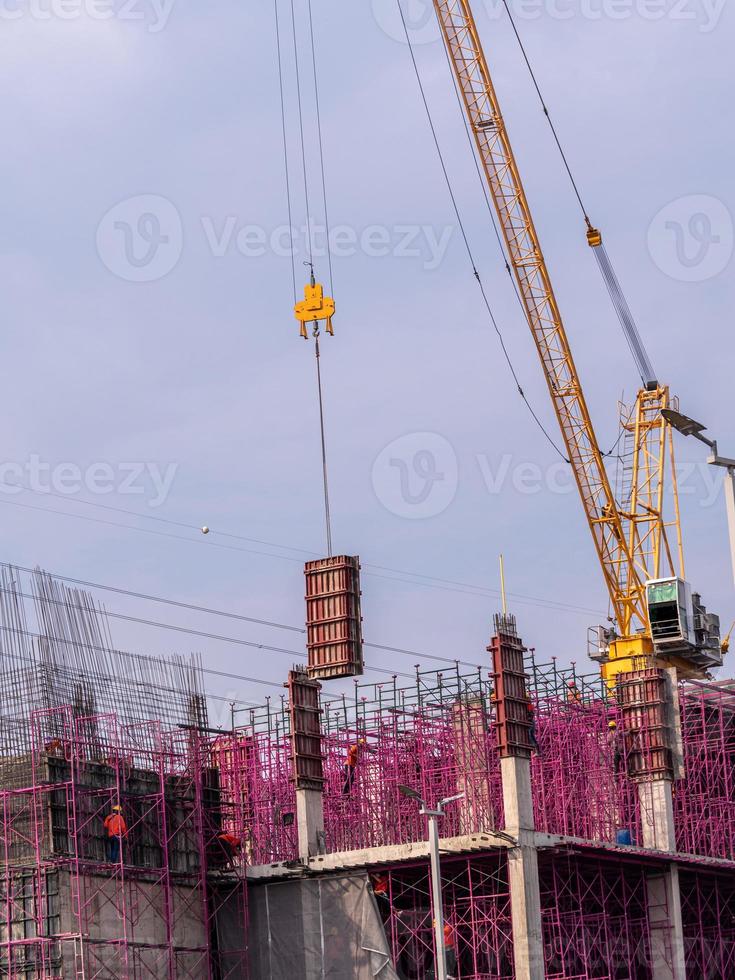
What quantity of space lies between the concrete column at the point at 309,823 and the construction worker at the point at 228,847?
2566 mm

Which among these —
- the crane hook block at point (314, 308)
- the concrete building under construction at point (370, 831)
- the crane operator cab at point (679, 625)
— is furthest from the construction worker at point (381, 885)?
the crane operator cab at point (679, 625)

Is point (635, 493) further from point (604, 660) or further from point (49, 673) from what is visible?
point (49, 673)

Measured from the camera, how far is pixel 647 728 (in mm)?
72625

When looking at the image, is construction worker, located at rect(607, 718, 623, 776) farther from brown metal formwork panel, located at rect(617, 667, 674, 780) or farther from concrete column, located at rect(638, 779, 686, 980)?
concrete column, located at rect(638, 779, 686, 980)

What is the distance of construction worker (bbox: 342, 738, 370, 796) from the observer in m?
72.8

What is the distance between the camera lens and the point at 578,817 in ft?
242

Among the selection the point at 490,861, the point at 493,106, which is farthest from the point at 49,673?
the point at 493,106

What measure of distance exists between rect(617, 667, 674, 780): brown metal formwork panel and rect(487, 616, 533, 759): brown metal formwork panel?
8483 mm

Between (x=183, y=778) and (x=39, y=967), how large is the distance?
382 inches

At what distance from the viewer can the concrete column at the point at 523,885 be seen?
60406mm

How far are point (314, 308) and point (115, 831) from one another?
21.5 metres

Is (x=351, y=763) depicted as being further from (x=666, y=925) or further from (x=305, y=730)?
(x=666, y=925)

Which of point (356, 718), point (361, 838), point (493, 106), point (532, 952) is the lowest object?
point (532, 952)

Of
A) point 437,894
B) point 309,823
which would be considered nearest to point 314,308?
point 309,823
